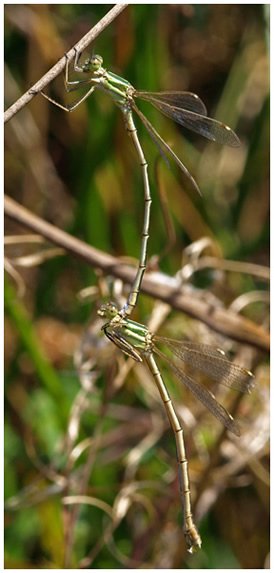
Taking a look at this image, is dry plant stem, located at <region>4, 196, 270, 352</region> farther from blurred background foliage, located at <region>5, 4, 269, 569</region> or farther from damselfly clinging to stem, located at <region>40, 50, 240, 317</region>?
damselfly clinging to stem, located at <region>40, 50, 240, 317</region>

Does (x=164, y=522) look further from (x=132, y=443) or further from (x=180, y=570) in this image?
(x=132, y=443)

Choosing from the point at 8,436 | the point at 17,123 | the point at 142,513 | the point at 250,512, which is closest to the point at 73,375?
the point at 8,436

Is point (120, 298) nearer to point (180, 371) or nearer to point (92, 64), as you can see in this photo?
point (180, 371)

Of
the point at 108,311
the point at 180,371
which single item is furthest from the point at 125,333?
the point at 180,371

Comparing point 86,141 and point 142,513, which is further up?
point 86,141

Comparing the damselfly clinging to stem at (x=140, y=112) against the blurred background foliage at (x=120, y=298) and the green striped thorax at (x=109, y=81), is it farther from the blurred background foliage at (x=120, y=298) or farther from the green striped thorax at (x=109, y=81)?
the blurred background foliage at (x=120, y=298)

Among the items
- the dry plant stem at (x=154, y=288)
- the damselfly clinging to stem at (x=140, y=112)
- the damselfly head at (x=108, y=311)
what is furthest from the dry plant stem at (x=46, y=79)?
the dry plant stem at (x=154, y=288)
